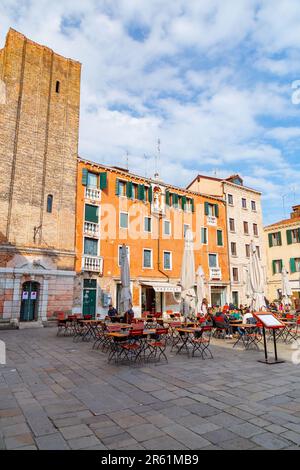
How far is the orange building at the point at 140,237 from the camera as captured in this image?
20688 mm

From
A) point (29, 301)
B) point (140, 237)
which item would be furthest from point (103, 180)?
point (29, 301)

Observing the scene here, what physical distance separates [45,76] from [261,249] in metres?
24.1

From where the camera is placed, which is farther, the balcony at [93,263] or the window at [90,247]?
the window at [90,247]

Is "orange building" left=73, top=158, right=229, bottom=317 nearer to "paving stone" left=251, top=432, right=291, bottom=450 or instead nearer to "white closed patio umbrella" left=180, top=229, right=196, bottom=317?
"white closed patio umbrella" left=180, top=229, right=196, bottom=317

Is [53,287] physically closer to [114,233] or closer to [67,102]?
[114,233]

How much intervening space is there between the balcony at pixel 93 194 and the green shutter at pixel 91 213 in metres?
0.54

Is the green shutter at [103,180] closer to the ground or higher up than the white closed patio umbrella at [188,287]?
higher up

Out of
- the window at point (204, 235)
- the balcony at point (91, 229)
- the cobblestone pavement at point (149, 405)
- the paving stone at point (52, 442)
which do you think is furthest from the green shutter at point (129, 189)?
the paving stone at point (52, 442)

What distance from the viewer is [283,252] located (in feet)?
111

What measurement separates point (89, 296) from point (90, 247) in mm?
3128

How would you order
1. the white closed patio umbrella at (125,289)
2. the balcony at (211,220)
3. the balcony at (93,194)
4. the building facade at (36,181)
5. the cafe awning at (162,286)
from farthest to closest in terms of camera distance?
the balcony at (211,220)
the cafe awning at (162,286)
the balcony at (93,194)
the building facade at (36,181)
the white closed patio umbrella at (125,289)

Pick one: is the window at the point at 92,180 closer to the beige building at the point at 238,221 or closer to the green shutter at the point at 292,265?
the beige building at the point at 238,221
